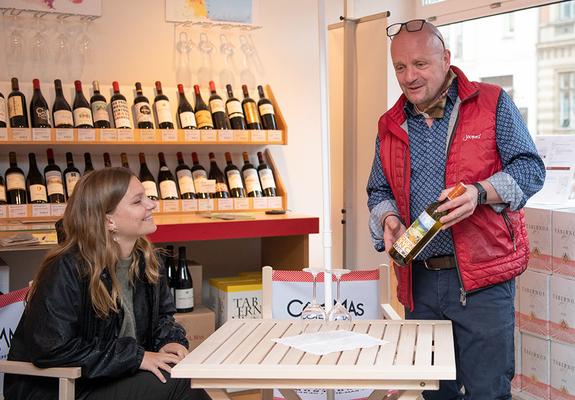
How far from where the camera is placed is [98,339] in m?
2.62

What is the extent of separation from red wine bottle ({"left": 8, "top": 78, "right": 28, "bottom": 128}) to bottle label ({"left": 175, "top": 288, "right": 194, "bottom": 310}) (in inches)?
48.3

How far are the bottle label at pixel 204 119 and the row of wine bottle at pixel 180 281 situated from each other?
726mm

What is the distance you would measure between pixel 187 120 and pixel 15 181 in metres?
Result: 1.00

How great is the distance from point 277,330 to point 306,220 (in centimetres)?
192

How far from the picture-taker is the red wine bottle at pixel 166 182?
4.59 meters

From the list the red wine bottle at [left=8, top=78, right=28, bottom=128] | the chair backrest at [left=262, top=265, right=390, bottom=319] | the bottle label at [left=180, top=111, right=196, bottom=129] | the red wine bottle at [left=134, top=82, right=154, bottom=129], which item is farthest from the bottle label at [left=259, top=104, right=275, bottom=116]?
the chair backrest at [left=262, top=265, right=390, bottom=319]

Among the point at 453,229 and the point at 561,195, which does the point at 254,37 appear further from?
the point at 453,229

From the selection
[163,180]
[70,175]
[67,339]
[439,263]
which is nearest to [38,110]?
[70,175]

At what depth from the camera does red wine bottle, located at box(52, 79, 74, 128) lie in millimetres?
4332

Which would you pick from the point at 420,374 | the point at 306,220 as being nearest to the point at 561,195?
the point at 306,220

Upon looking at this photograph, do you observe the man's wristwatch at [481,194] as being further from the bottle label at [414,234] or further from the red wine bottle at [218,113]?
the red wine bottle at [218,113]

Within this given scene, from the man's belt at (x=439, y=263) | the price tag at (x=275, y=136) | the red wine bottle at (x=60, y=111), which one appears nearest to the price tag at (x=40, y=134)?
the red wine bottle at (x=60, y=111)

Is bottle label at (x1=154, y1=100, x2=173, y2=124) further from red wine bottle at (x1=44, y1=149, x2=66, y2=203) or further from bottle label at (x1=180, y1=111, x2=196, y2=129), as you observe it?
red wine bottle at (x1=44, y1=149, x2=66, y2=203)

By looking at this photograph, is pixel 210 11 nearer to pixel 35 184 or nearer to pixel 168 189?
pixel 168 189
